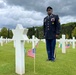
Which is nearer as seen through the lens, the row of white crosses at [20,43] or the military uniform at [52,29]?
the row of white crosses at [20,43]

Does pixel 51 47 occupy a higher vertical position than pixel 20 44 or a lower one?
lower

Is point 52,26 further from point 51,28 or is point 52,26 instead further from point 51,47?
point 51,47

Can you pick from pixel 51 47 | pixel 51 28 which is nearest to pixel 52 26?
pixel 51 28

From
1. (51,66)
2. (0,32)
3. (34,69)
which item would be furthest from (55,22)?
(0,32)

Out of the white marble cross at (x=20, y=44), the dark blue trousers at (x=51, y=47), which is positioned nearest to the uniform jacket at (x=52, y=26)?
the dark blue trousers at (x=51, y=47)

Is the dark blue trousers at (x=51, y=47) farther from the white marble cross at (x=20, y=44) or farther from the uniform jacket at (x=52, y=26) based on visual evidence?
the white marble cross at (x=20, y=44)

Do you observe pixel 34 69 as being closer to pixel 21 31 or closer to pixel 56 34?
pixel 21 31

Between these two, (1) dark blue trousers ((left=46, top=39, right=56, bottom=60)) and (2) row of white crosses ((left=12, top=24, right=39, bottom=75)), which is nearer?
(2) row of white crosses ((left=12, top=24, right=39, bottom=75))

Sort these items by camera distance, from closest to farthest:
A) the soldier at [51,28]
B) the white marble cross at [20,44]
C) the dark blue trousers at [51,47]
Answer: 1. the white marble cross at [20,44]
2. the soldier at [51,28]
3. the dark blue trousers at [51,47]

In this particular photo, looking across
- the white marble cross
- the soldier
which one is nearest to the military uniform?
the soldier

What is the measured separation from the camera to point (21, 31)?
7195 millimetres

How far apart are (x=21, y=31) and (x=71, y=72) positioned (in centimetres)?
219

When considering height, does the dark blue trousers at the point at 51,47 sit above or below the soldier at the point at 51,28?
below

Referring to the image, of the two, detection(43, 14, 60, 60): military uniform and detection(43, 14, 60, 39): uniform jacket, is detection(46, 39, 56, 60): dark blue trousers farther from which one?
detection(43, 14, 60, 39): uniform jacket
